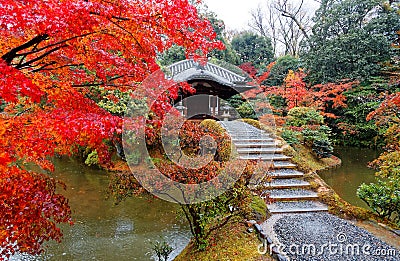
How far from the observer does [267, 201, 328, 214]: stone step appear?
185 inches

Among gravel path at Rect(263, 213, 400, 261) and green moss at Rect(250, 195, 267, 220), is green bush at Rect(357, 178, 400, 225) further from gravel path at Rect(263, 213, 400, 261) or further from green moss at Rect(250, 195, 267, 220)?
green moss at Rect(250, 195, 267, 220)

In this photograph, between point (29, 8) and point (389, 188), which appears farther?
point (389, 188)

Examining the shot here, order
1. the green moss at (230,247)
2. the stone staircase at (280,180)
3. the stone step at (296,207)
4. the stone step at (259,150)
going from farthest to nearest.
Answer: the stone step at (259,150)
the stone staircase at (280,180)
the stone step at (296,207)
the green moss at (230,247)

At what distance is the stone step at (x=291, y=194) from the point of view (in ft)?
16.9

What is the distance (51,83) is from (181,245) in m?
3.17

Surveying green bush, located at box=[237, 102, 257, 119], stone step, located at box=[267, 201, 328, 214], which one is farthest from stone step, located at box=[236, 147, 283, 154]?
green bush, located at box=[237, 102, 257, 119]

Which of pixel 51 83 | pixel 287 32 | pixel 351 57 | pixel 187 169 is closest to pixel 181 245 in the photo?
pixel 187 169

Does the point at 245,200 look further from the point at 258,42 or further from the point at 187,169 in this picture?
the point at 258,42

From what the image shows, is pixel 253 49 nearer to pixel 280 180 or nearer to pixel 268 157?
pixel 268 157

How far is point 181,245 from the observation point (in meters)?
4.55

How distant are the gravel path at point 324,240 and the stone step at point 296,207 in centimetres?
13

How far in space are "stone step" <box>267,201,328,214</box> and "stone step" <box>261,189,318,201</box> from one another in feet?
0.32

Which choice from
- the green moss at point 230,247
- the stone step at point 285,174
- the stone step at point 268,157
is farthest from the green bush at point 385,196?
the stone step at point 268,157

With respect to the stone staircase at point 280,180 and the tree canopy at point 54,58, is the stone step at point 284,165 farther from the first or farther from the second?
the tree canopy at point 54,58
